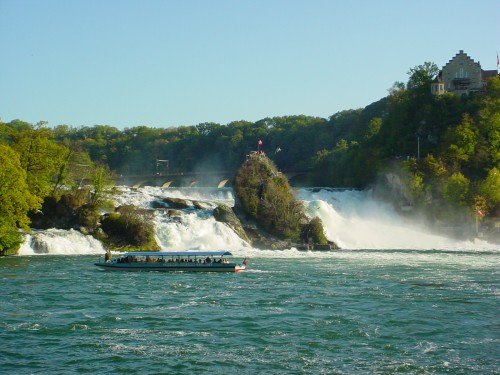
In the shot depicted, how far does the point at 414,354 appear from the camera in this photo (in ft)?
79.6

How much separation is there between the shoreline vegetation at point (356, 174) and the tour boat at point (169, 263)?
31.5 ft

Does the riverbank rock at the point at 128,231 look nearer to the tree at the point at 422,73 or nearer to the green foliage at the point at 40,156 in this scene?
the green foliage at the point at 40,156

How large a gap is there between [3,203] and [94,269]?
11.5m

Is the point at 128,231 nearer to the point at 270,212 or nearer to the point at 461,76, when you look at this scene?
the point at 270,212

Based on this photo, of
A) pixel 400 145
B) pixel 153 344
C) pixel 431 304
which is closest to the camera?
pixel 153 344

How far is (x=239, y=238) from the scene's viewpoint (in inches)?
2490

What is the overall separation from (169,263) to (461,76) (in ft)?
185

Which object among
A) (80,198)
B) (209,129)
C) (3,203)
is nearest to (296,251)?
(80,198)

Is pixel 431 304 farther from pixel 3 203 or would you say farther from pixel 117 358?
pixel 3 203

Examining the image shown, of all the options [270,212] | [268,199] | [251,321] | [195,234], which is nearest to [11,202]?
[195,234]

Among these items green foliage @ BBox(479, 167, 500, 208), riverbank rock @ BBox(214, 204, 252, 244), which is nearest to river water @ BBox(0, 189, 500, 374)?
riverbank rock @ BBox(214, 204, 252, 244)

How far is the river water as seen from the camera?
23.3 m

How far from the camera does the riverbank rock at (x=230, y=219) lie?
63719 mm

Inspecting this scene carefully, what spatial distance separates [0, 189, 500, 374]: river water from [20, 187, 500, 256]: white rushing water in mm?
1981
